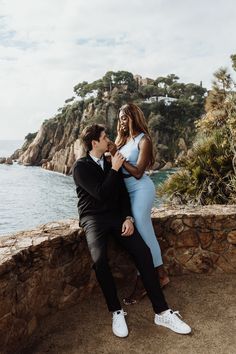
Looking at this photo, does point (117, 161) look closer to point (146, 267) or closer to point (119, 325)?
point (146, 267)

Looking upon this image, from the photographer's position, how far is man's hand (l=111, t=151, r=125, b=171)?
3.21 m

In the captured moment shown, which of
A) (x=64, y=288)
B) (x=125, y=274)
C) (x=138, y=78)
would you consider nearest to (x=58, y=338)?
(x=64, y=288)

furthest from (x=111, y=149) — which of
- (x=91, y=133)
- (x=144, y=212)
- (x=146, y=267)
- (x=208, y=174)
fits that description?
(x=208, y=174)

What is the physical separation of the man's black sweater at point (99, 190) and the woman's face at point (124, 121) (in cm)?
39

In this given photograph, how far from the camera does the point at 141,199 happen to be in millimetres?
3377

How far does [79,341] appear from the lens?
2.94m

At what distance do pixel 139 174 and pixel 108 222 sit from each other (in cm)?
49

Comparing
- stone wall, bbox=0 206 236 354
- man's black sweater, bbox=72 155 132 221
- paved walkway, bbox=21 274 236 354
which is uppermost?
man's black sweater, bbox=72 155 132 221

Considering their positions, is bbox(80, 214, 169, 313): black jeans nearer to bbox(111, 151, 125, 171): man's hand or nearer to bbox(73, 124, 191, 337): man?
bbox(73, 124, 191, 337): man

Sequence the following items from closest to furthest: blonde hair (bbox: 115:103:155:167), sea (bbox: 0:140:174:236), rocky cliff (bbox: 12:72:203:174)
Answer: blonde hair (bbox: 115:103:155:167) → sea (bbox: 0:140:174:236) → rocky cliff (bbox: 12:72:203:174)

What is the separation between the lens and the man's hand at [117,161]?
3.21 metres

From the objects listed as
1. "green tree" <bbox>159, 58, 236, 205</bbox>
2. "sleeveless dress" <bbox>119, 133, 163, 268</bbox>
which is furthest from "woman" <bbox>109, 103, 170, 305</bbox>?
"green tree" <bbox>159, 58, 236, 205</bbox>

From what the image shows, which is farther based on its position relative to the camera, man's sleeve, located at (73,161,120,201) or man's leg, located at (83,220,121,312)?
man's sleeve, located at (73,161,120,201)

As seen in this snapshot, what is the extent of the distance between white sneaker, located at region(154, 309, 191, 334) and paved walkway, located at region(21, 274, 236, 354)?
1.6 inches
